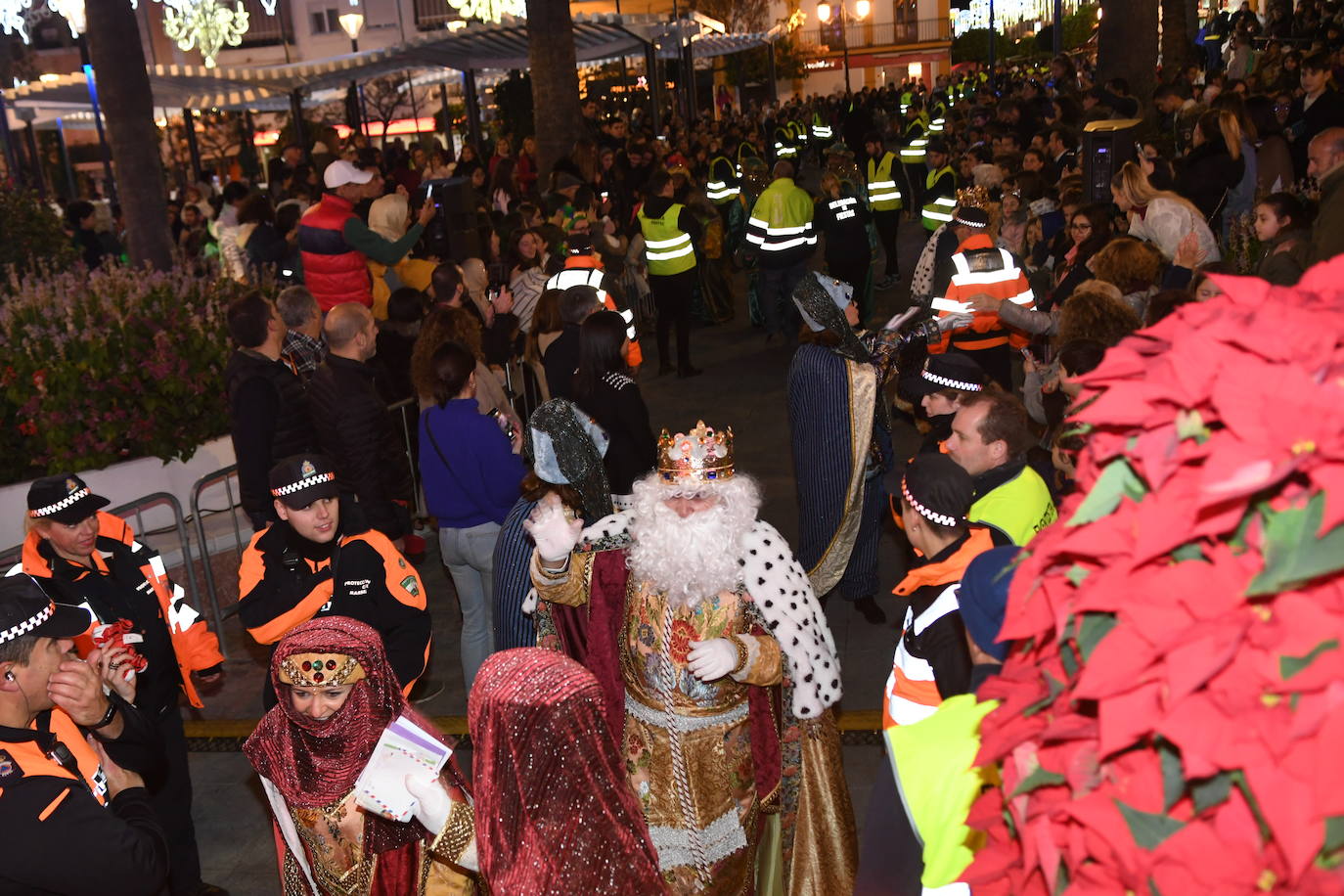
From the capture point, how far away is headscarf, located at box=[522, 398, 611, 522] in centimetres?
476

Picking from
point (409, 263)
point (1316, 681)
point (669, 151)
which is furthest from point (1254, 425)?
point (669, 151)

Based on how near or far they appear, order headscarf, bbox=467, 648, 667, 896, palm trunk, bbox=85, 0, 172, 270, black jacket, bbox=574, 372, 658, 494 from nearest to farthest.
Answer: headscarf, bbox=467, 648, 667, 896, black jacket, bbox=574, 372, 658, 494, palm trunk, bbox=85, 0, 172, 270

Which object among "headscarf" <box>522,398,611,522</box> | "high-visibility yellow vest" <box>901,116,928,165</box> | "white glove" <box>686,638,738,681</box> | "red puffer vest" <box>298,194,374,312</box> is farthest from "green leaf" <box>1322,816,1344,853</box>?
"high-visibility yellow vest" <box>901,116,928,165</box>

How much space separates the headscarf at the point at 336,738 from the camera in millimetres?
3693

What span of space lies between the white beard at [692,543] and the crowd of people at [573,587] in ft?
0.03

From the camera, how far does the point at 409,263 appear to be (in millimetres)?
10211

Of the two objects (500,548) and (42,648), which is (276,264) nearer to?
(500,548)

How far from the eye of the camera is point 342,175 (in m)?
9.42

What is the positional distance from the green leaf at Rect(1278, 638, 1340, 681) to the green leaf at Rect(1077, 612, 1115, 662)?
226mm

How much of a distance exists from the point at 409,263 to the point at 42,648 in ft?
23.4

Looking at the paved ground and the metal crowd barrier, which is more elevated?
the metal crowd barrier

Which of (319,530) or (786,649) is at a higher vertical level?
(319,530)

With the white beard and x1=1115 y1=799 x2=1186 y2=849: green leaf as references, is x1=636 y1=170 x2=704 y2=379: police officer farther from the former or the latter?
x1=1115 y1=799 x2=1186 y2=849: green leaf

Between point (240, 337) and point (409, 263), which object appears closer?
point (240, 337)
